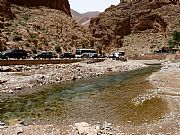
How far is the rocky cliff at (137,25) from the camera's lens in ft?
498

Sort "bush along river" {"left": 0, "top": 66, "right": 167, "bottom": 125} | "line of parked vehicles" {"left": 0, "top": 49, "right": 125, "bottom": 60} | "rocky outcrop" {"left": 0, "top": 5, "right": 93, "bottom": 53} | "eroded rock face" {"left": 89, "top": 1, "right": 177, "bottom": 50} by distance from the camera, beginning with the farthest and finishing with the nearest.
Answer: "eroded rock face" {"left": 89, "top": 1, "right": 177, "bottom": 50} < "rocky outcrop" {"left": 0, "top": 5, "right": 93, "bottom": 53} < "line of parked vehicles" {"left": 0, "top": 49, "right": 125, "bottom": 60} < "bush along river" {"left": 0, "top": 66, "right": 167, "bottom": 125}

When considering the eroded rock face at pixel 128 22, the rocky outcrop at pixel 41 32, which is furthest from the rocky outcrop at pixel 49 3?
the eroded rock face at pixel 128 22

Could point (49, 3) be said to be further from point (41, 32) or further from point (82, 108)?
point (82, 108)

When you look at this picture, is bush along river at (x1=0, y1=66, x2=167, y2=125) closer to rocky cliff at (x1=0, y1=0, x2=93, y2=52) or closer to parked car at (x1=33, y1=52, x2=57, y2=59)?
parked car at (x1=33, y1=52, x2=57, y2=59)

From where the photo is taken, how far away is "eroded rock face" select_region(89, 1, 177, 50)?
525ft

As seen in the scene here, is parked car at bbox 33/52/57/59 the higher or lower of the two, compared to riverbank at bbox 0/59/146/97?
higher

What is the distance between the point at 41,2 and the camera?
339ft

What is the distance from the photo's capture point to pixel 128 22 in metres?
170

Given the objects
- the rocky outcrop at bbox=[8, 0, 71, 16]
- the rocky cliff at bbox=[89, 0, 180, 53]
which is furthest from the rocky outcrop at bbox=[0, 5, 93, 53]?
the rocky cliff at bbox=[89, 0, 180, 53]

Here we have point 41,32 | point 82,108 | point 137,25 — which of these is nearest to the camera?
point 82,108

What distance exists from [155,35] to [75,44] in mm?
71878

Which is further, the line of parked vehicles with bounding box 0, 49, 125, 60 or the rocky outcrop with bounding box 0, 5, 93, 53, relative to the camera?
the rocky outcrop with bounding box 0, 5, 93, 53

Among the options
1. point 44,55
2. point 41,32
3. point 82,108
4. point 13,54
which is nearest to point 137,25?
point 41,32

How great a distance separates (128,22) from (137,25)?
25.2 ft
